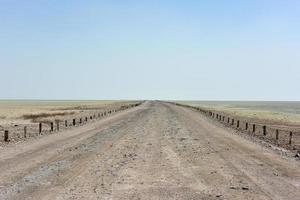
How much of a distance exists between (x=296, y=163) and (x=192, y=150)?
5756 mm

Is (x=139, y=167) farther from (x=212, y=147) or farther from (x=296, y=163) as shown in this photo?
(x=212, y=147)

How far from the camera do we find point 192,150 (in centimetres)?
2627

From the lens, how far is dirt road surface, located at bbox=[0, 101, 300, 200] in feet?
45.3

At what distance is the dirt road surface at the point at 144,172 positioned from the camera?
13.8m

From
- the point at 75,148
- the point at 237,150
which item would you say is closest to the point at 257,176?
the point at 237,150

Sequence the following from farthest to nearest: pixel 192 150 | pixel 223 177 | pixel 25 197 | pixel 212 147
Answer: pixel 212 147 < pixel 192 150 < pixel 223 177 < pixel 25 197

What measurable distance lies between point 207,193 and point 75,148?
13931mm

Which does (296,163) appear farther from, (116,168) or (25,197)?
(25,197)

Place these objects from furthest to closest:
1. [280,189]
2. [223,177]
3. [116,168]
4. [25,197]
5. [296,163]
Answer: [296,163]
[116,168]
[223,177]
[280,189]
[25,197]

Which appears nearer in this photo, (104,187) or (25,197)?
(25,197)

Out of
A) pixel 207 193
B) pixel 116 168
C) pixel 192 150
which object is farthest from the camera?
pixel 192 150

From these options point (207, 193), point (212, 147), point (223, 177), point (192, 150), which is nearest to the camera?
point (207, 193)

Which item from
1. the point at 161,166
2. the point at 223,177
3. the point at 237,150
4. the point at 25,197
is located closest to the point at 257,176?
the point at 223,177

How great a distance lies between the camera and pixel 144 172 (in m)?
18.0
